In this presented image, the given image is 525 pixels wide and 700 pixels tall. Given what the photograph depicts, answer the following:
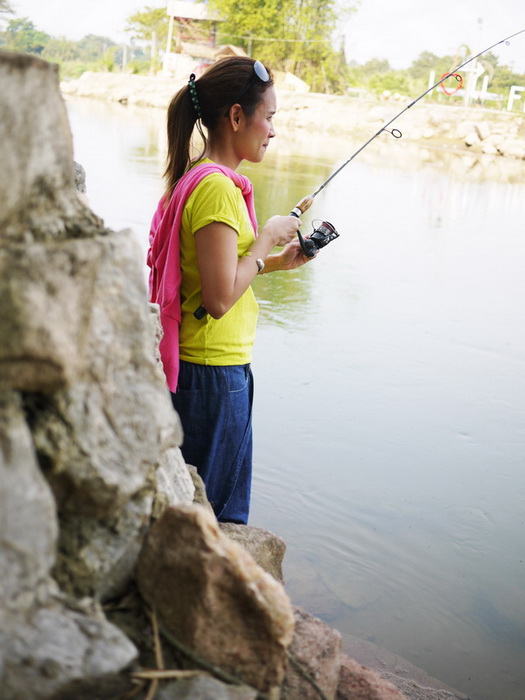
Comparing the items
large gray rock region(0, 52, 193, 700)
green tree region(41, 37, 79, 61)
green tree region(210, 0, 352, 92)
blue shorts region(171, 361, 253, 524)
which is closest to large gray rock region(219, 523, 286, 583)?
blue shorts region(171, 361, 253, 524)

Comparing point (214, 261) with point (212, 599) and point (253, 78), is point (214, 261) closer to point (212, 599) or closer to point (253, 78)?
point (253, 78)

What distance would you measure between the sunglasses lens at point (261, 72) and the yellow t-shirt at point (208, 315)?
27 centimetres

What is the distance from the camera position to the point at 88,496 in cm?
135

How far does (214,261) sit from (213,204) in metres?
0.14

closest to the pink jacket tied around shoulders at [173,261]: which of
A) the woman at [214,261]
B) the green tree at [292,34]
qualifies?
the woman at [214,261]

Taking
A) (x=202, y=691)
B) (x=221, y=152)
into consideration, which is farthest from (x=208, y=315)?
(x=202, y=691)

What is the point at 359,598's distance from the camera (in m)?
2.95

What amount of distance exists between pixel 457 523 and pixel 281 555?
129cm

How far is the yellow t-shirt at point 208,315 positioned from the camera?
2.14 m

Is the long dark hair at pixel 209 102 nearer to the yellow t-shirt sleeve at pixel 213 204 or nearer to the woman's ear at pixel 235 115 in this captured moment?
the woman's ear at pixel 235 115

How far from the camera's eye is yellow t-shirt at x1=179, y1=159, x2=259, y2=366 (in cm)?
214

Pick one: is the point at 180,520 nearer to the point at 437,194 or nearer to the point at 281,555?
the point at 281,555

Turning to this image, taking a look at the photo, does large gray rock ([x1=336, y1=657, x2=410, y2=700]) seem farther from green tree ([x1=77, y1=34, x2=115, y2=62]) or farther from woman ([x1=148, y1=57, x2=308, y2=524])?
green tree ([x1=77, y1=34, x2=115, y2=62])

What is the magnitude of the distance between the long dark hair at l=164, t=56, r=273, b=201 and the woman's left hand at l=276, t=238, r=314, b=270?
0.44 metres
